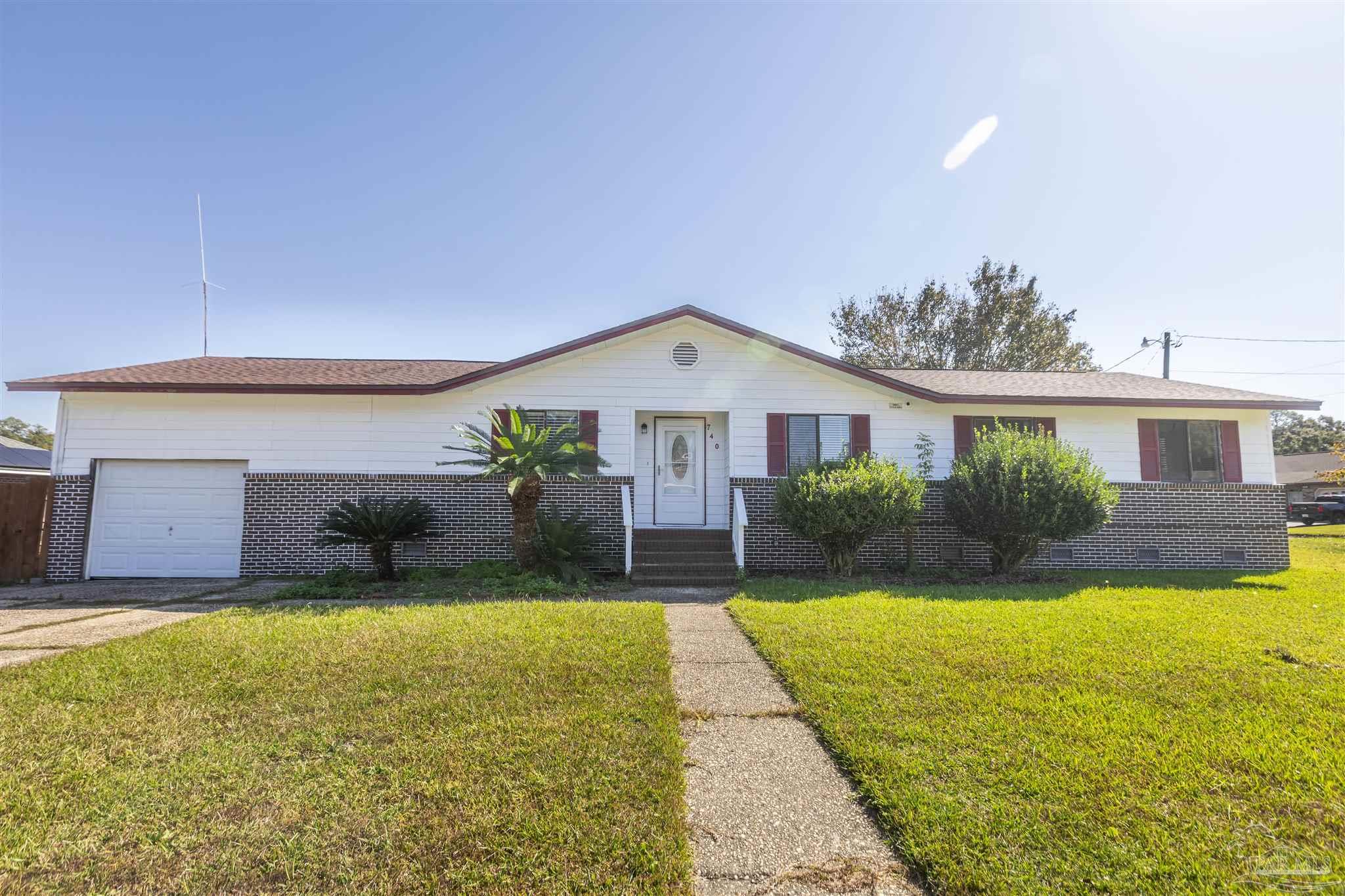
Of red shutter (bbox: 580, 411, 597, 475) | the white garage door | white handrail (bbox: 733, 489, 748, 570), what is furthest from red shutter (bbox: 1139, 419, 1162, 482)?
the white garage door

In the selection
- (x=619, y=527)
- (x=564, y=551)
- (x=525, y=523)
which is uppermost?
(x=525, y=523)

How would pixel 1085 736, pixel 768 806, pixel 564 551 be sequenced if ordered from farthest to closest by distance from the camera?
pixel 564 551 < pixel 1085 736 < pixel 768 806

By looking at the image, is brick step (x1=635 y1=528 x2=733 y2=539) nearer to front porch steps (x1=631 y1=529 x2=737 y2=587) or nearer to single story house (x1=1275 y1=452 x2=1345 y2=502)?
front porch steps (x1=631 y1=529 x2=737 y2=587)

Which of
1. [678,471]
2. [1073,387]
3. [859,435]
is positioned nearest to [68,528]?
[678,471]

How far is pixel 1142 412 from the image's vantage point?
11062 mm

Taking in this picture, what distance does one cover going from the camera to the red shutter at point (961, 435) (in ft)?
35.8

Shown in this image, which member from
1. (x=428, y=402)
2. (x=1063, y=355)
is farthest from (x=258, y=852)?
(x=1063, y=355)

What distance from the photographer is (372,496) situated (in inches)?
396

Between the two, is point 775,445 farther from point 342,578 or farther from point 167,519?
point 167,519

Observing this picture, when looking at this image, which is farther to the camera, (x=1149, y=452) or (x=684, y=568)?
(x=1149, y=452)

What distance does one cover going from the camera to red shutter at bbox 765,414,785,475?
34.8 ft

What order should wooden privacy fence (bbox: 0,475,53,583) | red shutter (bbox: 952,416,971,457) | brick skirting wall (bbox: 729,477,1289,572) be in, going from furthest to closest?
1. red shutter (bbox: 952,416,971,457)
2. brick skirting wall (bbox: 729,477,1289,572)
3. wooden privacy fence (bbox: 0,475,53,583)

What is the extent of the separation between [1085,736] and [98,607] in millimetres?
9872

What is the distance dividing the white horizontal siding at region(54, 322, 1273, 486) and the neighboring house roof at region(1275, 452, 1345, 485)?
109ft
